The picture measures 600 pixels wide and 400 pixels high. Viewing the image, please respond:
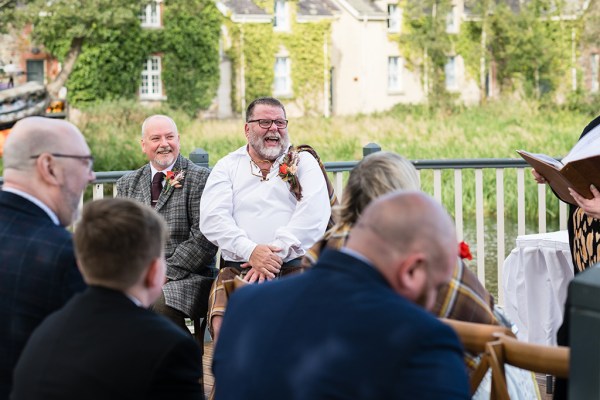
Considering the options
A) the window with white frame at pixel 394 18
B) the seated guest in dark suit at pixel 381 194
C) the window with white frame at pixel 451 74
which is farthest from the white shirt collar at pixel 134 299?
the window with white frame at pixel 451 74

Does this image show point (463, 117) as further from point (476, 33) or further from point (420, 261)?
point (420, 261)

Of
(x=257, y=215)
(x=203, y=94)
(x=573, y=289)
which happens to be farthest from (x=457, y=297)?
(x=203, y=94)

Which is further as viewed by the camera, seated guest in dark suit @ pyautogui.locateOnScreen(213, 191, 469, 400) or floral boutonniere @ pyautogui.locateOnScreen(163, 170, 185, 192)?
floral boutonniere @ pyautogui.locateOnScreen(163, 170, 185, 192)

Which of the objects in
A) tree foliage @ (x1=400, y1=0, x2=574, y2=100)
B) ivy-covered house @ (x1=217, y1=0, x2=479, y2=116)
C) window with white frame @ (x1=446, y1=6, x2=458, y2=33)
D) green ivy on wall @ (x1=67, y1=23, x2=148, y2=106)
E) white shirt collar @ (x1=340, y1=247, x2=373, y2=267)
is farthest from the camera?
window with white frame @ (x1=446, y1=6, x2=458, y2=33)

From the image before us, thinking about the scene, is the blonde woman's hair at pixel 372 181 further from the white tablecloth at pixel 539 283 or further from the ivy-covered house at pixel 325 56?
the ivy-covered house at pixel 325 56

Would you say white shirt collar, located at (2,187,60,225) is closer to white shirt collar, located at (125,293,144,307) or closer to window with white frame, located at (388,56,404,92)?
white shirt collar, located at (125,293,144,307)

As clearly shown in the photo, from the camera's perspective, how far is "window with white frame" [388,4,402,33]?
4194cm

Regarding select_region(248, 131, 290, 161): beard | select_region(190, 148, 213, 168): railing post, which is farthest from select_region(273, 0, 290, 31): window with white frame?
select_region(248, 131, 290, 161): beard

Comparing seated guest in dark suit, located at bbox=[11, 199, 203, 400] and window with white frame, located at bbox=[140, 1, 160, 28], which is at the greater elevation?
window with white frame, located at bbox=[140, 1, 160, 28]

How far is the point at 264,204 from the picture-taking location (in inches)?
191

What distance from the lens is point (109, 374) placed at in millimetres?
2174

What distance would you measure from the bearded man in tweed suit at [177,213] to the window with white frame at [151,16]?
32561mm

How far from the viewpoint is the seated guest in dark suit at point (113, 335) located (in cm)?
218

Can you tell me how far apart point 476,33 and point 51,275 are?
1618 inches
